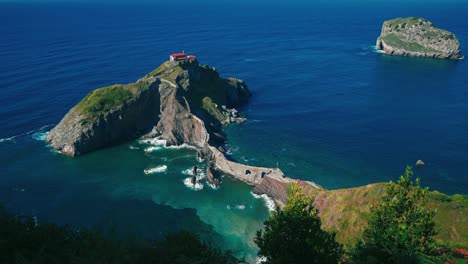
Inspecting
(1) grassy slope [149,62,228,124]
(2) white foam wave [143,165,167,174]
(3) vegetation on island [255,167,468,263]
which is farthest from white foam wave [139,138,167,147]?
(3) vegetation on island [255,167,468,263]

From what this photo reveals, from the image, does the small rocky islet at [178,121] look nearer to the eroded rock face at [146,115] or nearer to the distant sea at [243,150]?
the eroded rock face at [146,115]

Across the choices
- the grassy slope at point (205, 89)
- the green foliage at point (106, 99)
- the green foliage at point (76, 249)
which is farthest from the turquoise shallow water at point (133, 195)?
the green foliage at point (76, 249)

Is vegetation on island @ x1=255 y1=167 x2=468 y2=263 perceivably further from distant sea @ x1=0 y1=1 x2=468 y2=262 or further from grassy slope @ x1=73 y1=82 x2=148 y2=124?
grassy slope @ x1=73 y1=82 x2=148 y2=124

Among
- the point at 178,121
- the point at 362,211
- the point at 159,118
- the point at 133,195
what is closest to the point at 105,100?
the point at 159,118

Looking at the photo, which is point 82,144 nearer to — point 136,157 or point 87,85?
point 136,157

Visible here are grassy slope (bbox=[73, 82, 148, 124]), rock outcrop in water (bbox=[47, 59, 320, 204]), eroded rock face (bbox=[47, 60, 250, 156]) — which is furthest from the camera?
grassy slope (bbox=[73, 82, 148, 124])
